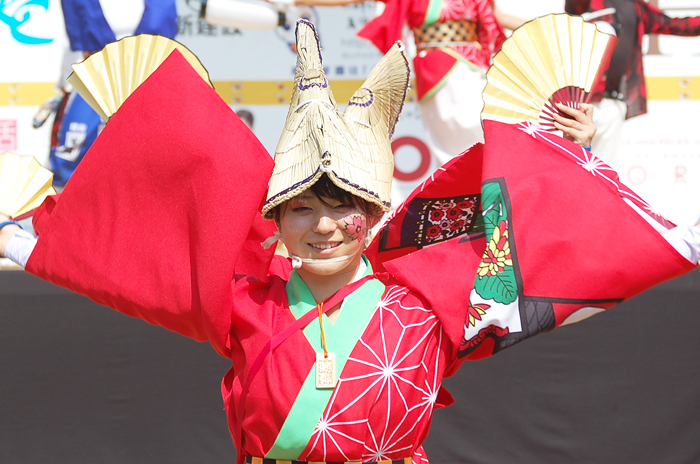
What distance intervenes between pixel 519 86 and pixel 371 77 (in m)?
0.29

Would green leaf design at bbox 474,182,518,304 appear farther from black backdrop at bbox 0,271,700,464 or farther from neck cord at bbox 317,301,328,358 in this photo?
black backdrop at bbox 0,271,700,464

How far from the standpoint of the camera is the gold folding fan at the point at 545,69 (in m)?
1.30

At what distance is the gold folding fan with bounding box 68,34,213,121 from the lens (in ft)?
4.49

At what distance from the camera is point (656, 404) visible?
2008mm

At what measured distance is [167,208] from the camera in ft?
3.95

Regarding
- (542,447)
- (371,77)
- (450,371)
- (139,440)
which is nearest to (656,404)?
(542,447)

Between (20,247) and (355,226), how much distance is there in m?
0.67

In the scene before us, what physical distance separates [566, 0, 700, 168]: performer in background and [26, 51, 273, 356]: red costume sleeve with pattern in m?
2.41

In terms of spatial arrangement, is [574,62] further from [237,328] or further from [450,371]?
[237,328]

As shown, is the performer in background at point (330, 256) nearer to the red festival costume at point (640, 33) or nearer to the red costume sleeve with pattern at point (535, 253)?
the red costume sleeve with pattern at point (535, 253)

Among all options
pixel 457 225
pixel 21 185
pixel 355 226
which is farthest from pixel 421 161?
pixel 355 226

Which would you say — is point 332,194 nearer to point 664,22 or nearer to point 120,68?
point 120,68

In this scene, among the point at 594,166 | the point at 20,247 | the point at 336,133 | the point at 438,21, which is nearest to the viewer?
the point at 336,133

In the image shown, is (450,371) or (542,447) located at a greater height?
(450,371)
